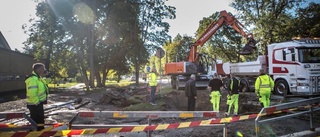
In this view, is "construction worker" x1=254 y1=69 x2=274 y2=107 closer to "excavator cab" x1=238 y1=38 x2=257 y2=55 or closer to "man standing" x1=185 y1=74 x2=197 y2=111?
"man standing" x1=185 y1=74 x2=197 y2=111

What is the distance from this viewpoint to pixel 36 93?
18.7 ft

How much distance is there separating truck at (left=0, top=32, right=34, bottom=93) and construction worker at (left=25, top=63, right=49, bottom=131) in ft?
54.6

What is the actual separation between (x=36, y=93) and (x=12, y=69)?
1924cm

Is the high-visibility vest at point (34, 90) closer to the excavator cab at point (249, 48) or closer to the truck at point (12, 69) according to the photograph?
the excavator cab at point (249, 48)

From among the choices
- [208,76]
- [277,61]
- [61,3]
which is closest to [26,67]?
[61,3]

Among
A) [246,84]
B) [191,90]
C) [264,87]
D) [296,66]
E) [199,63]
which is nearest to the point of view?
[264,87]

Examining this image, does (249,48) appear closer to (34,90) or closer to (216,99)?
(216,99)

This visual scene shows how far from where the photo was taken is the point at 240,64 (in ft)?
58.2

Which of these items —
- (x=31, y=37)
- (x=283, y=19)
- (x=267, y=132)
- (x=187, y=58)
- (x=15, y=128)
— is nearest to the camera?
(x=15, y=128)

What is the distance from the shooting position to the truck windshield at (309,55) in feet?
41.7

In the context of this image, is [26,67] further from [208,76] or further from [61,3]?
[208,76]

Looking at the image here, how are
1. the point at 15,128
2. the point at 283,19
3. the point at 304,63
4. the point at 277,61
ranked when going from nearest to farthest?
the point at 15,128 < the point at 304,63 < the point at 277,61 < the point at 283,19

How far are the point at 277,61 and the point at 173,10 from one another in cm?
2572

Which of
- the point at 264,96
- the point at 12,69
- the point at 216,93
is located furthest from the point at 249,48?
the point at 12,69
